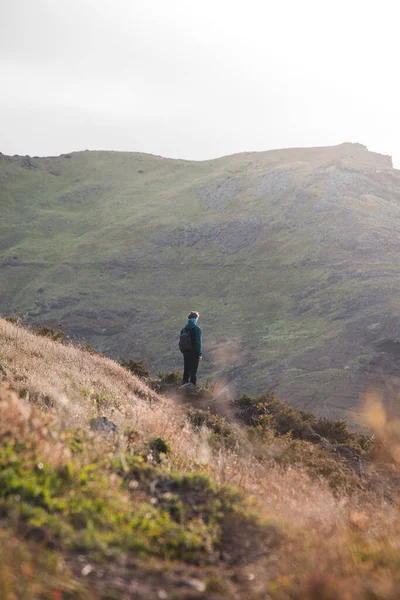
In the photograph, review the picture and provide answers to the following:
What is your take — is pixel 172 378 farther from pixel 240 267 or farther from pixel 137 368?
pixel 240 267

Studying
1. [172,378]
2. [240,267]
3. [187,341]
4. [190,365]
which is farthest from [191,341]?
[240,267]

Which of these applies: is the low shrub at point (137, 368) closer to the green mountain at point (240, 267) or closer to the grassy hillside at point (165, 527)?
the grassy hillside at point (165, 527)

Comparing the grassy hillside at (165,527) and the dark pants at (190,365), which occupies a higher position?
the grassy hillside at (165,527)

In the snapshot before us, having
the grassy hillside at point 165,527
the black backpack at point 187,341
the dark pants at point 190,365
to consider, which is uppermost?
the grassy hillside at point 165,527

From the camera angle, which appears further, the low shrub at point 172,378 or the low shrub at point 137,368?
the low shrub at point 137,368

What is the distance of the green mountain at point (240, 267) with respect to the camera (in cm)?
3353

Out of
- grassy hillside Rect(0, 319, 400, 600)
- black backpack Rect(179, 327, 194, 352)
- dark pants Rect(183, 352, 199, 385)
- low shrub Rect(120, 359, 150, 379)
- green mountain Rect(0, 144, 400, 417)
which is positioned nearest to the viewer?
grassy hillside Rect(0, 319, 400, 600)

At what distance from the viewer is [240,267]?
52156 millimetres

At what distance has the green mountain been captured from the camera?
110 ft

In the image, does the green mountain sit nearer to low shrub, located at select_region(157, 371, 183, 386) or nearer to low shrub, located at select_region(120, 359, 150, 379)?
low shrub, located at select_region(157, 371, 183, 386)

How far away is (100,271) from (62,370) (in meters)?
46.4

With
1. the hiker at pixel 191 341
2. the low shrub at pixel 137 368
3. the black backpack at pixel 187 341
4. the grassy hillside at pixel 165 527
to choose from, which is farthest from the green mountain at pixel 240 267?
the grassy hillside at pixel 165 527

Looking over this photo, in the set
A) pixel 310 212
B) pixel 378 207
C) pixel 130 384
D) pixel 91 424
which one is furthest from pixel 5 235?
pixel 91 424

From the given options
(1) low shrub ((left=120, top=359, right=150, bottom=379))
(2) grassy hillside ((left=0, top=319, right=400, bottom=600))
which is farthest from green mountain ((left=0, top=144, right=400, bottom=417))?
(2) grassy hillside ((left=0, top=319, right=400, bottom=600))
